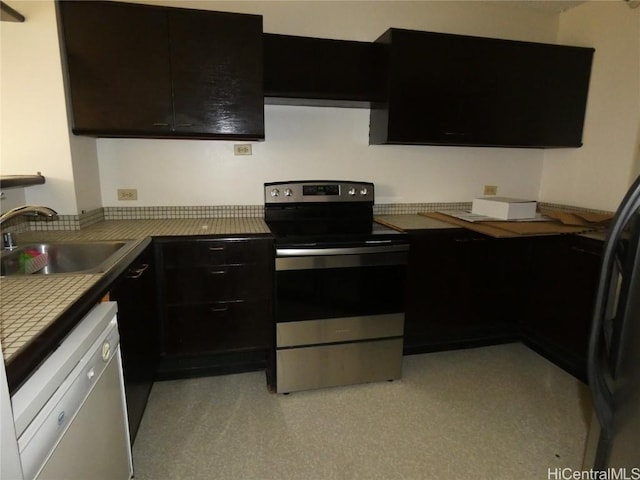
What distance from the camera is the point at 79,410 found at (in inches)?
37.9

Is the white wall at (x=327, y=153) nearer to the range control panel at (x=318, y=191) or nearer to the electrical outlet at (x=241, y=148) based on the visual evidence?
the electrical outlet at (x=241, y=148)

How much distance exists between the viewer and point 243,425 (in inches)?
74.9

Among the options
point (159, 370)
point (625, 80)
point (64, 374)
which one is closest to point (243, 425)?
point (159, 370)

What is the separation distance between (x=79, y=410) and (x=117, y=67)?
5.73ft

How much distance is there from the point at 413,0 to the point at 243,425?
2820mm

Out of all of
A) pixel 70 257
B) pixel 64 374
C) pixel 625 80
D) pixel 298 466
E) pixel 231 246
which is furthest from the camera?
pixel 625 80

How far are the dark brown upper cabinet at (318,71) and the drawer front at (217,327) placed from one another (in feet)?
4.19

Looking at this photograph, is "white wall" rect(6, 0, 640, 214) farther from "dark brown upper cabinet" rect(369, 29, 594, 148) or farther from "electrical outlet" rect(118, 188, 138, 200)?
"dark brown upper cabinet" rect(369, 29, 594, 148)

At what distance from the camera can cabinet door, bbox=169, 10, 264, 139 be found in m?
2.05

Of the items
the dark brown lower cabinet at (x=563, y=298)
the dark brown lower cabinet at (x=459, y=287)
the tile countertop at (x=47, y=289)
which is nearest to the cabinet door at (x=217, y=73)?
the tile countertop at (x=47, y=289)

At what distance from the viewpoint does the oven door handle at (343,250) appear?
6.57 ft

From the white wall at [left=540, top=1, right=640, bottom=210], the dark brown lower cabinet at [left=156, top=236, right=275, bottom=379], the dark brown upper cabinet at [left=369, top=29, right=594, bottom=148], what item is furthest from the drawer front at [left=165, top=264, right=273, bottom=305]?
the white wall at [left=540, top=1, right=640, bottom=210]

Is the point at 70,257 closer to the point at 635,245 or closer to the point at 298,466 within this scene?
Result: the point at 298,466

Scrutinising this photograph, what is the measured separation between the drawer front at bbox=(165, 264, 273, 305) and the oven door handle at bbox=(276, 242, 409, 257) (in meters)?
0.21
